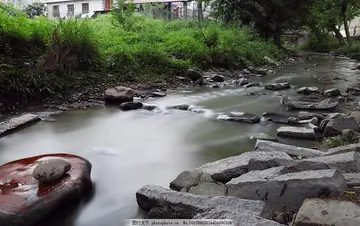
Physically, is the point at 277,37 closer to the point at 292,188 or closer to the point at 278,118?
the point at 278,118

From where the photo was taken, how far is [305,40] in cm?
3494

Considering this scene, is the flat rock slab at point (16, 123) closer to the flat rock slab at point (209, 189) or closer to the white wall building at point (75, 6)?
the flat rock slab at point (209, 189)

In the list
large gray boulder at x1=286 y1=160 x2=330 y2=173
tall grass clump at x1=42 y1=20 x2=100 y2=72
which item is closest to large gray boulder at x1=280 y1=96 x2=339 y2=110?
large gray boulder at x1=286 y1=160 x2=330 y2=173

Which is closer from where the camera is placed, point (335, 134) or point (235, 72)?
point (335, 134)

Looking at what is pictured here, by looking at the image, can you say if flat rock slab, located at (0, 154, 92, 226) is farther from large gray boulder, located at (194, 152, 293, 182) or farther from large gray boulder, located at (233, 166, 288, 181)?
large gray boulder, located at (233, 166, 288, 181)

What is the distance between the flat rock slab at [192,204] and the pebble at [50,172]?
94 cm

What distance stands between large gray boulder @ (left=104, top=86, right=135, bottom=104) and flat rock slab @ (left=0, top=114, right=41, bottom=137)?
1756 millimetres

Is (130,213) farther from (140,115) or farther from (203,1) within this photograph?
(203,1)

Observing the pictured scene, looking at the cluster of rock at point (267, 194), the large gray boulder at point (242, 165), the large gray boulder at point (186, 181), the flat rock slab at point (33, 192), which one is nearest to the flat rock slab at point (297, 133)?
the large gray boulder at point (242, 165)

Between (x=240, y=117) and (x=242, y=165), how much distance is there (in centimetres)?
288

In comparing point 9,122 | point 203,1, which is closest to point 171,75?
point 9,122

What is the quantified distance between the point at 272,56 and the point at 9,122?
46.3ft

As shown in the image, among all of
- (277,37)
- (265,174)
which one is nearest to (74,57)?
(265,174)

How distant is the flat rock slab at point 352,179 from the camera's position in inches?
121
